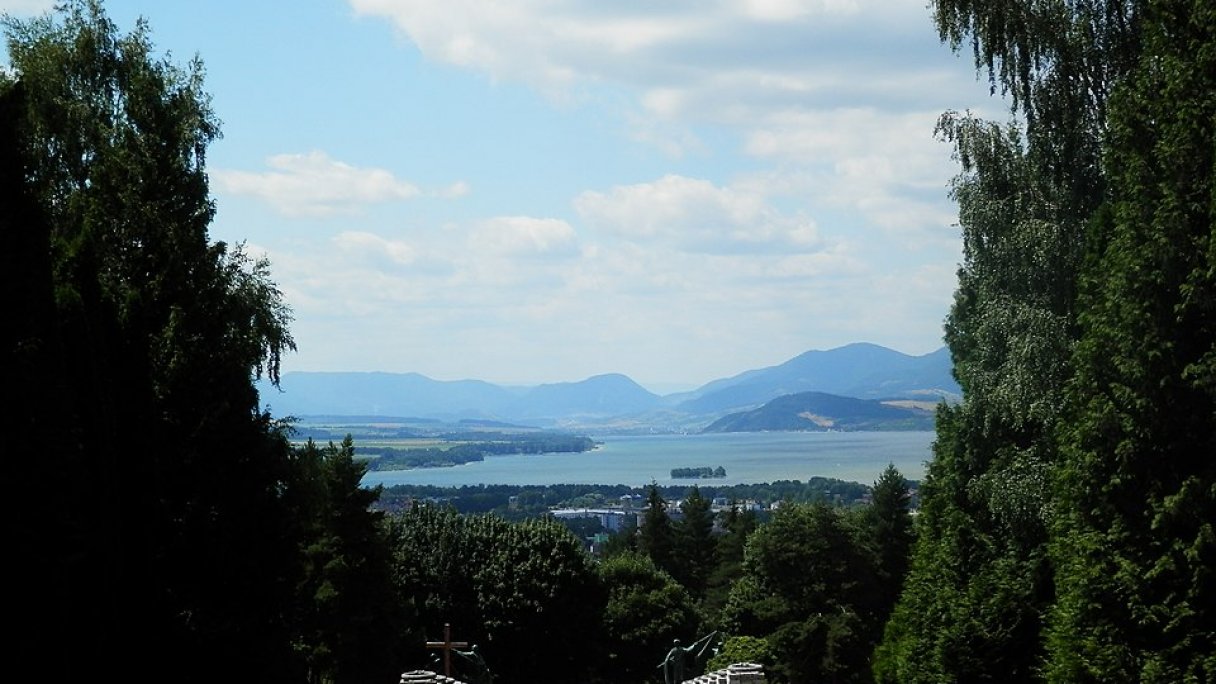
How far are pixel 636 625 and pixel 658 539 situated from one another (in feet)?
82.8

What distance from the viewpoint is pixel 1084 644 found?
1670 centimetres

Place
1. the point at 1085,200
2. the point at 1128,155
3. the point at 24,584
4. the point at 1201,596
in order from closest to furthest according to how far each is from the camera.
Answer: the point at 24,584 < the point at 1201,596 < the point at 1128,155 < the point at 1085,200

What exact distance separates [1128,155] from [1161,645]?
5881 millimetres

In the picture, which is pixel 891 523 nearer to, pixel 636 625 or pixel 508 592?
pixel 636 625

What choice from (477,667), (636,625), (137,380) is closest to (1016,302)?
(137,380)

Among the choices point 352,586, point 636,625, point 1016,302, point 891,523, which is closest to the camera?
point 1016,302

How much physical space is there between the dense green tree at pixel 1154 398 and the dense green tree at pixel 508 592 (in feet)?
109

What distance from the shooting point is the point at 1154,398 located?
15.7 meters

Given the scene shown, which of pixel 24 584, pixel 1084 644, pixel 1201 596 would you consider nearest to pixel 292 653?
pixel 24 584

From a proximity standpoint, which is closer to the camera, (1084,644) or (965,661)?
(1084,644)

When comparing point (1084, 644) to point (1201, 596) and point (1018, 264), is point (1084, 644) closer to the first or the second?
point (1201, 596)

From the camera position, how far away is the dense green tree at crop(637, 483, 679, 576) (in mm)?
80250

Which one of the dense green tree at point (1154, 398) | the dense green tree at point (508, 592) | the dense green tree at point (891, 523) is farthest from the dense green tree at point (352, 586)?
the dense green tree at point (891, 523)

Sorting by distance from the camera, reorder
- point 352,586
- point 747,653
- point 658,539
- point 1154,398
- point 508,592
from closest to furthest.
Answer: point 1154,398 → point 352,586 → point 508,592 → point 747,653 → point 658,539
